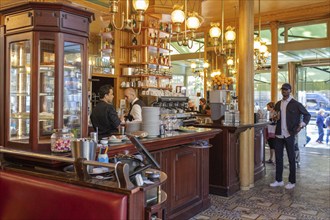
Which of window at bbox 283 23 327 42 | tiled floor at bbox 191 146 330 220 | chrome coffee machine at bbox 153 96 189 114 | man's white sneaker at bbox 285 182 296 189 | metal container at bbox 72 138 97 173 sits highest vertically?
window at bbox 283 23 327 42

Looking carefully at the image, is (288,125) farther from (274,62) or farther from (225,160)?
(274,62)

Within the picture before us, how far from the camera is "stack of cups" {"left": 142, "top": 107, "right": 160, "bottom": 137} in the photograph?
3729 millimetres

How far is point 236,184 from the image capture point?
5.60m

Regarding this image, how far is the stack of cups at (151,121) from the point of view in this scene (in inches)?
147

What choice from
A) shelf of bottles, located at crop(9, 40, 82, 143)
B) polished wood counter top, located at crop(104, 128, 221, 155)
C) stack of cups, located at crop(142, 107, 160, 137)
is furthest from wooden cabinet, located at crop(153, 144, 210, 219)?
shelf of bottles, located at crop(9, 40, 82, 143)

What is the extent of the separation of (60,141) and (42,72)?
63 cm

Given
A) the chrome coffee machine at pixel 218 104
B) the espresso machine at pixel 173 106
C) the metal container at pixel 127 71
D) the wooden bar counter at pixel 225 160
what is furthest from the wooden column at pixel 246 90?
the metal container at pixel 127 71

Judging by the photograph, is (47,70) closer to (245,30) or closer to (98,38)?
(245,30)

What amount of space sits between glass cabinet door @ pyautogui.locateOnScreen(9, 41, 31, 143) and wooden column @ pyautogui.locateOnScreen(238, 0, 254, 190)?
150 inches

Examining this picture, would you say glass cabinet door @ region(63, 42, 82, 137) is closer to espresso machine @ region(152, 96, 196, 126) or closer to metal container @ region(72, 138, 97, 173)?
metal container @ region(72, 138, 97, 173)

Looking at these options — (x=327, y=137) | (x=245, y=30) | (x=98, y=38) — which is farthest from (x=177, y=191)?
(x=327, y=137)

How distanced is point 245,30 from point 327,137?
22.2 ft

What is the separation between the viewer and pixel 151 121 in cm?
374

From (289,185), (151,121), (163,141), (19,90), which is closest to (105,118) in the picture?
(151,121)
